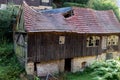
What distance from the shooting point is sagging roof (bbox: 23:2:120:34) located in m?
21.8

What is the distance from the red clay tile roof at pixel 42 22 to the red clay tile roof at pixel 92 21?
3.72ft

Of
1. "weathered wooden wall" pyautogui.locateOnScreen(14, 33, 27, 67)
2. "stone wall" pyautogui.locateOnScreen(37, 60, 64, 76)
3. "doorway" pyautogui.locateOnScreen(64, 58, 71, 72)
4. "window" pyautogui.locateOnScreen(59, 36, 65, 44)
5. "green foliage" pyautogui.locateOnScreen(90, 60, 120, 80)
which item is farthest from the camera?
"doorway" pyautogui.locateOnScreen(64, 58, 71, 72)

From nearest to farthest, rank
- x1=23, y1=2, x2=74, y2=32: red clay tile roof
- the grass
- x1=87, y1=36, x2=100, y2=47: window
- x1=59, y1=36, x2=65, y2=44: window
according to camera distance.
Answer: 1. x1=23, y1=2, x2=74, y2=32: red clay tile roof
2. the grass
3. x1=59, y1=36, x2=65, y2=44: window
4. x1=87, y1=36, x2=100, y2=47: window

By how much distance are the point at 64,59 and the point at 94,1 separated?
68.3 feet

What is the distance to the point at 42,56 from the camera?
22062mm

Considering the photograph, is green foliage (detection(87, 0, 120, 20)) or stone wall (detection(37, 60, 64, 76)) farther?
green foliage (detection(87, 0, 120, 20))

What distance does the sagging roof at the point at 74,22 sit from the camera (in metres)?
21.8

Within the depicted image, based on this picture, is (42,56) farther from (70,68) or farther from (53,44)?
(70,68)

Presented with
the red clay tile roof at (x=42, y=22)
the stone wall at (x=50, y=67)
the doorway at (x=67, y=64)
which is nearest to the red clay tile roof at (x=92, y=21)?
the red clay tile roof at (x=42, y=22)

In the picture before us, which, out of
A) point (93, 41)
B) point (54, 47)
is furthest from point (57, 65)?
point (93, 41)

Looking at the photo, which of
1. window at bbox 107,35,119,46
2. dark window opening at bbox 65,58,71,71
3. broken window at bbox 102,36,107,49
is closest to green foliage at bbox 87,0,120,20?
window at bbox 107,35,119,46

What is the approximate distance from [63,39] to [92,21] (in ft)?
15.2

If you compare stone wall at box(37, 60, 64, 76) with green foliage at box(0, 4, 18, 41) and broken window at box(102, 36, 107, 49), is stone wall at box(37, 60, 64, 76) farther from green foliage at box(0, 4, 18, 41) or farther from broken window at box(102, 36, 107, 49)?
green foliage at box(0, 4, 18, 41)

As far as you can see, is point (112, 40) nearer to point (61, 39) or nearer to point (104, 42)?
point (104, 42)
